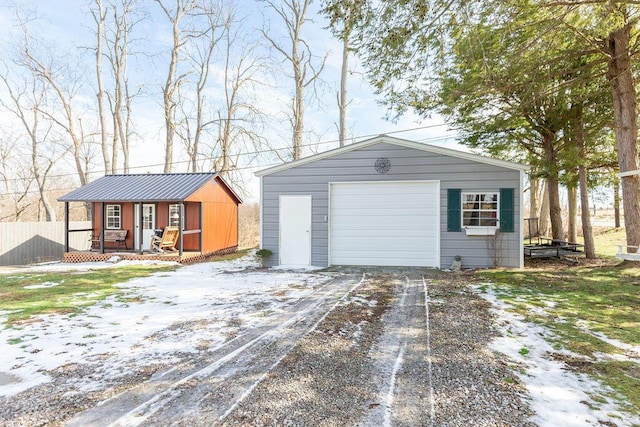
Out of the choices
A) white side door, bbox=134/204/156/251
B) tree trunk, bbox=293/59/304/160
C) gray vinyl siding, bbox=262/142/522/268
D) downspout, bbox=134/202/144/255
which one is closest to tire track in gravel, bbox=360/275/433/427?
gray vinyl siding, bbox=262/142/522/268

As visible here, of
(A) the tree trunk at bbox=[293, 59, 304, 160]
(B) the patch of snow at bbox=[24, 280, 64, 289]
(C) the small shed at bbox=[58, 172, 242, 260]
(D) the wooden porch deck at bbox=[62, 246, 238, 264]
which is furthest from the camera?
(A) the tree trunk at bbox=[293, 59, 304, 160]

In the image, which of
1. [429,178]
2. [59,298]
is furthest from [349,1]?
[59,298]

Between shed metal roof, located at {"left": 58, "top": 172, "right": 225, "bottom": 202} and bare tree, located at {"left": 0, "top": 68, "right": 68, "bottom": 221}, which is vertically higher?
bare tree, located at {"left": 0, "top": 68, "right": 68, "bottom": 221}

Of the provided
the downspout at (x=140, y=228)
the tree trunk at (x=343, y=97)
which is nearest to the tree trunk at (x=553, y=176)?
the tree trunk at (x=343, y=97)

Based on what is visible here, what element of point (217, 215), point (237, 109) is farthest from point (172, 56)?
point (217, 215)

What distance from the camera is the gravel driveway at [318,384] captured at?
2014mm

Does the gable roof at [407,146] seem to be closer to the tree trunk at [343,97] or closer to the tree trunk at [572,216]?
the tree trunk at [572,216]

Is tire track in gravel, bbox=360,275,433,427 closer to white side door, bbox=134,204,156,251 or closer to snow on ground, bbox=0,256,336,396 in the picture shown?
snow on ground, bbox=0,256,336,396

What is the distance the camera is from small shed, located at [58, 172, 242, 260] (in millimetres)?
11062

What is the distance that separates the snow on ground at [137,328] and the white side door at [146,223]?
6.13 m

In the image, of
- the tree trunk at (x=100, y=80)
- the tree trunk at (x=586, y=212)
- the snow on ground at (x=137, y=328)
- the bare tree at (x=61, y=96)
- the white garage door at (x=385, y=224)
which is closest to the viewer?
the snow on ground at (x=137, y=328)

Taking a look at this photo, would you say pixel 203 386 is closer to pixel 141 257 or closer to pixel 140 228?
pixel 141 257

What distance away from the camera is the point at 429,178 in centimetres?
777

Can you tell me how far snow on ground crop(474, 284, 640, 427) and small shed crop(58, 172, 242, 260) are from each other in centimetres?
986
